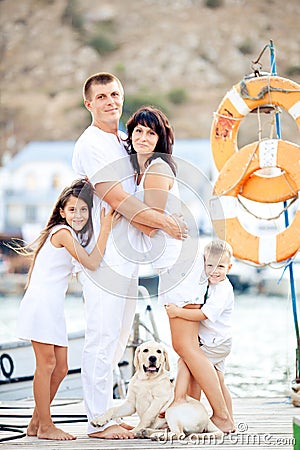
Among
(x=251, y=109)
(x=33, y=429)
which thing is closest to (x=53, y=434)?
(x=33, y=429)

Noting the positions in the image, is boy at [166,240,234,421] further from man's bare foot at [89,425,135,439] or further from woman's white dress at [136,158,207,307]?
man's bare foot at [89,425,135,439]

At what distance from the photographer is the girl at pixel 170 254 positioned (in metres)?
3.38

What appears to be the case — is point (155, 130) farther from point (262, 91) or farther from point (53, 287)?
point (262, 91)

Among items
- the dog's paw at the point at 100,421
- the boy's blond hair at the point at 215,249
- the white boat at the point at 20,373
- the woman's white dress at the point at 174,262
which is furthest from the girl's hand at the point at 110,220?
the white boat at the point at 20,373

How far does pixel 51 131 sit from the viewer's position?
131 feet

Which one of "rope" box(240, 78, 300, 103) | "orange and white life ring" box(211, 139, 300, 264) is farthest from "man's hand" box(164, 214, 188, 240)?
"rope" box(240, 78, 300, 103)

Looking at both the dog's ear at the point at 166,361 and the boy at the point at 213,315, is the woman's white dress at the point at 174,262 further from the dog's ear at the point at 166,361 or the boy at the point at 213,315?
the dog's ear at the point at 166,361

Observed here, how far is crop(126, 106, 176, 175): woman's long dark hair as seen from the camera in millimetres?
3383

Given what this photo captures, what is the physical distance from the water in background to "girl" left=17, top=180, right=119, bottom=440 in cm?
121

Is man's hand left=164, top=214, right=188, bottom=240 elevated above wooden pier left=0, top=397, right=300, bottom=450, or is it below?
above

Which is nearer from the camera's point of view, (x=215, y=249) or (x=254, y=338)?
(x=215, y=249)

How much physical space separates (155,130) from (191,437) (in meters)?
1.07

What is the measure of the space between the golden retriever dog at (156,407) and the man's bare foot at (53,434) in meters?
0.10

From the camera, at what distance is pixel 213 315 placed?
3402mm
